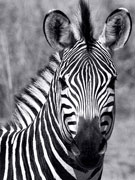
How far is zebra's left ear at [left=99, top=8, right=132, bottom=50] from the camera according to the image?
14.5 ft

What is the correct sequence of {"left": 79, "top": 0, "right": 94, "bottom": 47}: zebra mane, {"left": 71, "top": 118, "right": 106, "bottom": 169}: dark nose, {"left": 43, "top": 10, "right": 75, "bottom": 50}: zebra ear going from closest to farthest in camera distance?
{"left": 71, "top": 118, "right": 106, "bottom": 169}: dark nose, {"left": 79, "top": 0, "right": 94, "bottom": 47}: zebra mane, {"left": 43, "top": 10, "right": 75, "bottom": 50}: zebra ear

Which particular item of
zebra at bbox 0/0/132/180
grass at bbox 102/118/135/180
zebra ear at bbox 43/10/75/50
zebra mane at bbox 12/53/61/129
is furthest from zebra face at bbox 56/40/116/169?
grass at bbox 102/118/135/180

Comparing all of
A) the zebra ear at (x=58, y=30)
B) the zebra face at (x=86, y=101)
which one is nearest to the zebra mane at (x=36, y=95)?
the zebra ear at (x=58, y=30)

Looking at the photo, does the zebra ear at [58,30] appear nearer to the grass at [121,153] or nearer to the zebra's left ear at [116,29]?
the zebra's left ear at [116,29]

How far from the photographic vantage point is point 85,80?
3.93 m

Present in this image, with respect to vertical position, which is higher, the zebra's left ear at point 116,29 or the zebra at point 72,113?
the zebra's left ear at point 116,29

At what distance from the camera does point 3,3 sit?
22.0 m

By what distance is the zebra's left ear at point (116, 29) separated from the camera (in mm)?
4406

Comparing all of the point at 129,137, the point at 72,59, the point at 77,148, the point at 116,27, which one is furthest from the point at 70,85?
the point at 129,137

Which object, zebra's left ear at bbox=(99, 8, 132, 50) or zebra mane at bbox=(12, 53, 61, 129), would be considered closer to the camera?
zebra's left ear at bbox=(99, 8, 132, 50)

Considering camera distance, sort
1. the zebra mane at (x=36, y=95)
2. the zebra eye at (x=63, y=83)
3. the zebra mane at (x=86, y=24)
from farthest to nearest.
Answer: the zebra mane at (x=36, y=95) < the zebra mane at (x=86, y=24) < the zebra eye at (x=63, y=83)

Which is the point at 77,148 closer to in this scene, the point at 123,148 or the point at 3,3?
the point at 123,148

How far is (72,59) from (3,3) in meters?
18.6

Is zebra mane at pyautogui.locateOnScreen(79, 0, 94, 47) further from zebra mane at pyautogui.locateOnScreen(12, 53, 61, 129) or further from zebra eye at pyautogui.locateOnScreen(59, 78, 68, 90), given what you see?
zebra mane at pyautogui.locateOnScreen(12, 53, 61, 129)
